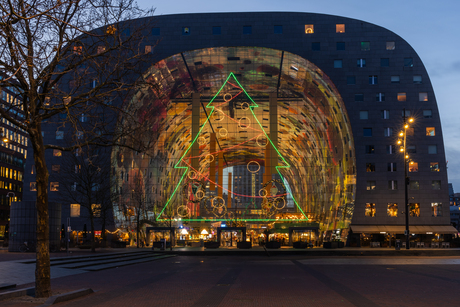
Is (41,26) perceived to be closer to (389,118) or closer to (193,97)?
(193,97)

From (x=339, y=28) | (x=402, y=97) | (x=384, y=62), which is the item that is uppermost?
(x=339, y=28)

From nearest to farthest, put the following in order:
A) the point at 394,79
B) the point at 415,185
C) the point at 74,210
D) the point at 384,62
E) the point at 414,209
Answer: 1. the point at 415,185
2. the point at 414,209
3. the point at 394,79
4. the point at 384,62
5. the point at 74,210

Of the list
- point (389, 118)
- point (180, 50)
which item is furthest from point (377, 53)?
point (180, 50)

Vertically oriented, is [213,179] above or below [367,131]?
below

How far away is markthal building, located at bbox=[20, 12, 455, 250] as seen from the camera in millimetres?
50156

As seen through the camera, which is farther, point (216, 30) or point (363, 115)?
point (363, 115)

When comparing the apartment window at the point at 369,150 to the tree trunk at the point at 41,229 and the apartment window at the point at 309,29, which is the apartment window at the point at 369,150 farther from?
the tree trunk at the point at 41,229

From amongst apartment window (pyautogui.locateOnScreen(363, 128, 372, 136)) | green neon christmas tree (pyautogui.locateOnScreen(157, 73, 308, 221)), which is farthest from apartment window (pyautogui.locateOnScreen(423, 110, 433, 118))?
green neon christmas tree (pyautogui.locateOnScreen(157, 73, 308, 221))

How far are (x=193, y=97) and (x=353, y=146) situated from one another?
19416 mm

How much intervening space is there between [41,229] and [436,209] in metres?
49.5

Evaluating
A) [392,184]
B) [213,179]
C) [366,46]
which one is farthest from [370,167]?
[213,179]

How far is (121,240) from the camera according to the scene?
53281 mm

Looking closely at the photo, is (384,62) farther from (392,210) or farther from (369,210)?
(369,210)

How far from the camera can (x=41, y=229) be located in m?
13.7
